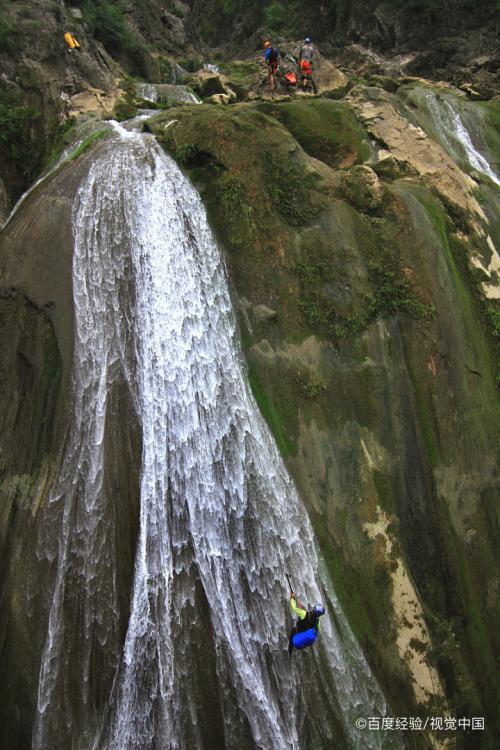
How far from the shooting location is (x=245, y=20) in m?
44.7

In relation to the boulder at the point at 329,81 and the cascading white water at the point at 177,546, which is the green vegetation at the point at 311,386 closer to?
the cascading white water at the point at 177,546

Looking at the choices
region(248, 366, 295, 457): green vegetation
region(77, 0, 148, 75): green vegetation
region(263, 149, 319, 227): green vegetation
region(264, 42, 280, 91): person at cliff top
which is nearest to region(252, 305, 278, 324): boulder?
region(248, 366, 295, 457): green vegetation

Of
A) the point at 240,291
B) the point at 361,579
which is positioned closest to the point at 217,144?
the point at 240,291

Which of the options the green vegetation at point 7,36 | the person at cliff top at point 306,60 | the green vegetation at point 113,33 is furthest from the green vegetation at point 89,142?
the green vegetation at point 113,33

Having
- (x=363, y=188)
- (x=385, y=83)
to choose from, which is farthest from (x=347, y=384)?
(x=385, y=83)

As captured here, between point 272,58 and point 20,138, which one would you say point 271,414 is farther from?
point 272,58

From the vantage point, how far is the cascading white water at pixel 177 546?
7699 millimetres

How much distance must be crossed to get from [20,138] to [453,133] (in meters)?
14.7

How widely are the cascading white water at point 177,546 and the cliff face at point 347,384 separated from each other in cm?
30

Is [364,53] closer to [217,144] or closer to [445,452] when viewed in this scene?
[217,144]

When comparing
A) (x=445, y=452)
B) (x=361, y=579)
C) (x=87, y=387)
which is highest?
(x=87, y=387)

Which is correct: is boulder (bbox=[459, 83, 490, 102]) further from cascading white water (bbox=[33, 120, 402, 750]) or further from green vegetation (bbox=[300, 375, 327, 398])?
green vegetation (bbox=[300, 375, 327, 398])

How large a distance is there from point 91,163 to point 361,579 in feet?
32.7

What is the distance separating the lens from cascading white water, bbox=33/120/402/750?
7.70 meters
